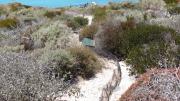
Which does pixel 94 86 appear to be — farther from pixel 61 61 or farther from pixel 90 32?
pixel 90 32

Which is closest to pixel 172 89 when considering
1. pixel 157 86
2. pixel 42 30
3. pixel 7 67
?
pixel 157 86

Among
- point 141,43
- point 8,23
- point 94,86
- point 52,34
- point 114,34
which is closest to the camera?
point 94,86

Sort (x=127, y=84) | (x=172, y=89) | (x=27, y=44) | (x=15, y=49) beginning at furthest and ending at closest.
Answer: (x=27, y=44), (x=15, y=49), (x=127, y=84), (x=172, y=89)

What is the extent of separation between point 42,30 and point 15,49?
3923 mm

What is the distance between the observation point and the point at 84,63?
15.6m

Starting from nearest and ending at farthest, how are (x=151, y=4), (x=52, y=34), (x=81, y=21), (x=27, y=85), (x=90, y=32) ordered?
(x=27, y=85) < (x=52, y=34) < (x=90, y=32) < (x=81, y=21) < (x=151, y=4)

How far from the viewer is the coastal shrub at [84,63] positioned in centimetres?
1534

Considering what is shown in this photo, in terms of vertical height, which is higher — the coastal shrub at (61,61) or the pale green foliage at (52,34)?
the coastal shrub at (61,61)

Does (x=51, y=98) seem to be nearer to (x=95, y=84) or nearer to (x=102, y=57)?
(x=95, y=84)

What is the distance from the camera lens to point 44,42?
20016mm

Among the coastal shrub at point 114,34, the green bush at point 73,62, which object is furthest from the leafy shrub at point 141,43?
the green bush at point 73,62

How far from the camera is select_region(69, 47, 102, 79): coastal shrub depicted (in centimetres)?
1534

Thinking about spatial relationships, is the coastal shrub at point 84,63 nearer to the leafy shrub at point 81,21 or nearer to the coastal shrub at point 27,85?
the coastal shrub at point 27,85

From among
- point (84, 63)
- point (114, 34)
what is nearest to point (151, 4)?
point (114, 34)
